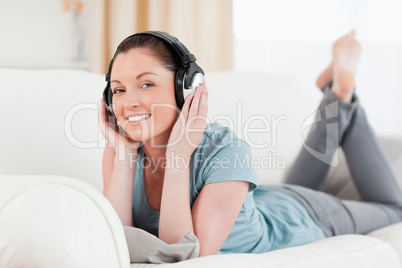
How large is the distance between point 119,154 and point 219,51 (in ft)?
6.83

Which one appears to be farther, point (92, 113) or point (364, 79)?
point (364, 79)

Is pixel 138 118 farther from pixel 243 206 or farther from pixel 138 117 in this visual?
pixel 243 206

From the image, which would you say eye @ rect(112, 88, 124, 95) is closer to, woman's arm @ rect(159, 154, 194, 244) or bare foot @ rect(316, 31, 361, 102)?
woman's arm @ rect(159, 154, 194, 244)

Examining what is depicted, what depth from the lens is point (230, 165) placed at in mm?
976

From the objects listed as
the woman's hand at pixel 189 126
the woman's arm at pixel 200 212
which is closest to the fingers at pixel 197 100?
the woman's hand at pixel 189 126

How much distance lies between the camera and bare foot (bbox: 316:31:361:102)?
1.58 metres

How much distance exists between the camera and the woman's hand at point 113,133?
104cm

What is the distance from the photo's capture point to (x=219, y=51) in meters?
3.04

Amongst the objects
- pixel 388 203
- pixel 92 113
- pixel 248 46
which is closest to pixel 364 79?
pixel 248 46

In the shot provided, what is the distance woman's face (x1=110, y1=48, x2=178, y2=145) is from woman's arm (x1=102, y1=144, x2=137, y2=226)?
0.12 metres

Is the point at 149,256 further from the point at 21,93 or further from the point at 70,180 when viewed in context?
the point at 21,93

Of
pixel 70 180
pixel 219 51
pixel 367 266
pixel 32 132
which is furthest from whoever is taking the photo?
pixel 219 51

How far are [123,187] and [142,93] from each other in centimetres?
22

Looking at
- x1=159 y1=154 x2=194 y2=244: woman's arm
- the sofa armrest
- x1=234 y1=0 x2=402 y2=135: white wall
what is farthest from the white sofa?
x1=234 y1=0 x2=402 y2=135: white wall
